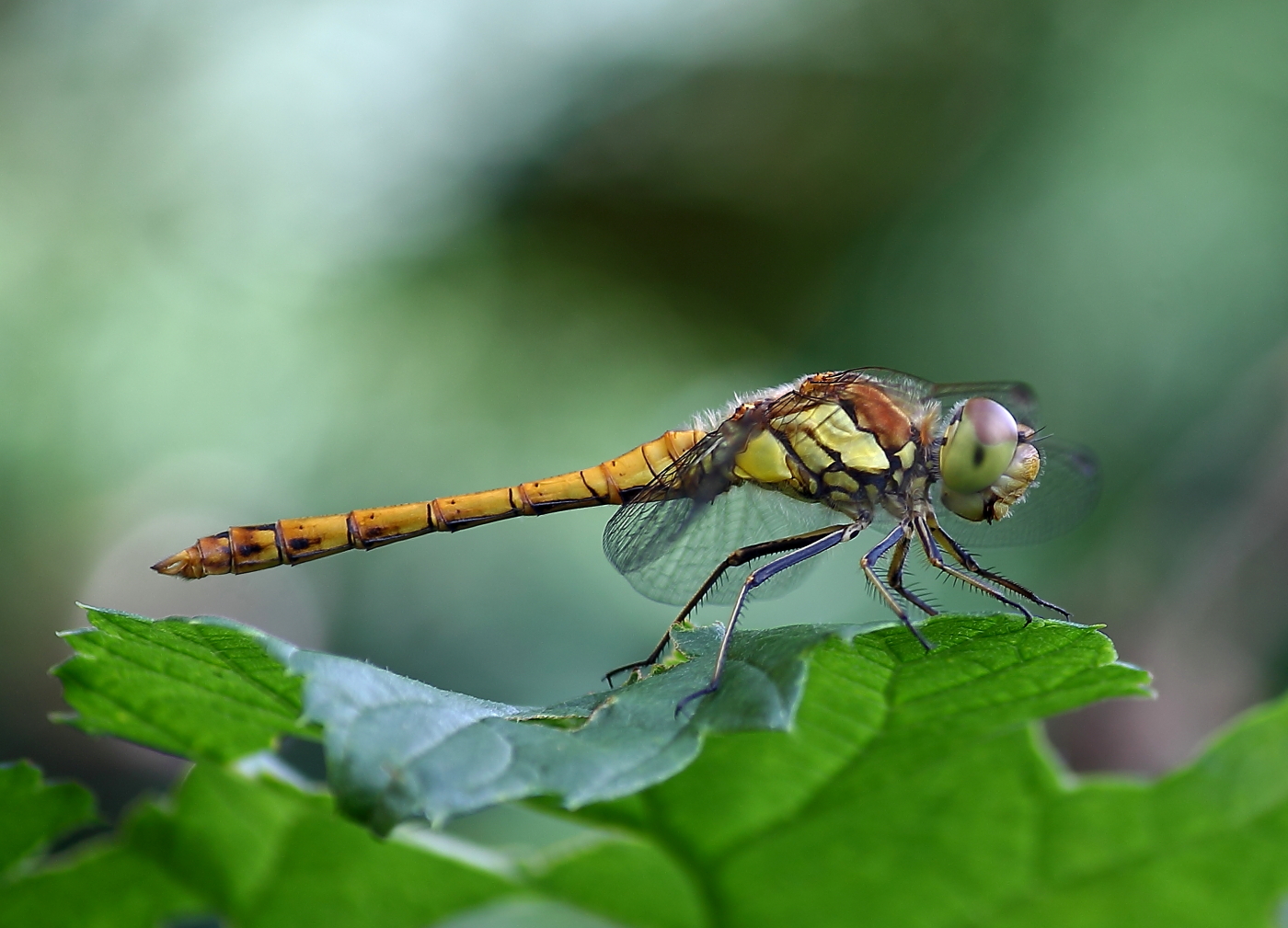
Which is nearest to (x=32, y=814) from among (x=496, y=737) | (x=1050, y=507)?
(x=496, y=737)

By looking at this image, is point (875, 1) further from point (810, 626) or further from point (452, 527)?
point (810, 626)

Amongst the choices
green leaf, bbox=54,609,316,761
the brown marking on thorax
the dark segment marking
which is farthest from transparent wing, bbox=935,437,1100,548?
green leaf, bbox=54,609,316,761

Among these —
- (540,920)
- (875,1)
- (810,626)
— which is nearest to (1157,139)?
(875,1)

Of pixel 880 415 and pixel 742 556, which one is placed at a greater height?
pixel 880 415

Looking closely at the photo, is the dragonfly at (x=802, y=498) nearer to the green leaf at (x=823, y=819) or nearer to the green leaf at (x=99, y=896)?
the green leaf at (x=823, y=819)

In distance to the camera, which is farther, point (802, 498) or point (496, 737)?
point (802, 498)

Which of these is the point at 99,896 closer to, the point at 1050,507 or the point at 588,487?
the point at 588,487

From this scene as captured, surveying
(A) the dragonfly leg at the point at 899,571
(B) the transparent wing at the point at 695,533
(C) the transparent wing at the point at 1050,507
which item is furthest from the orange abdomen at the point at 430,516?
(C) the transparent wing at the point at 1050,507
